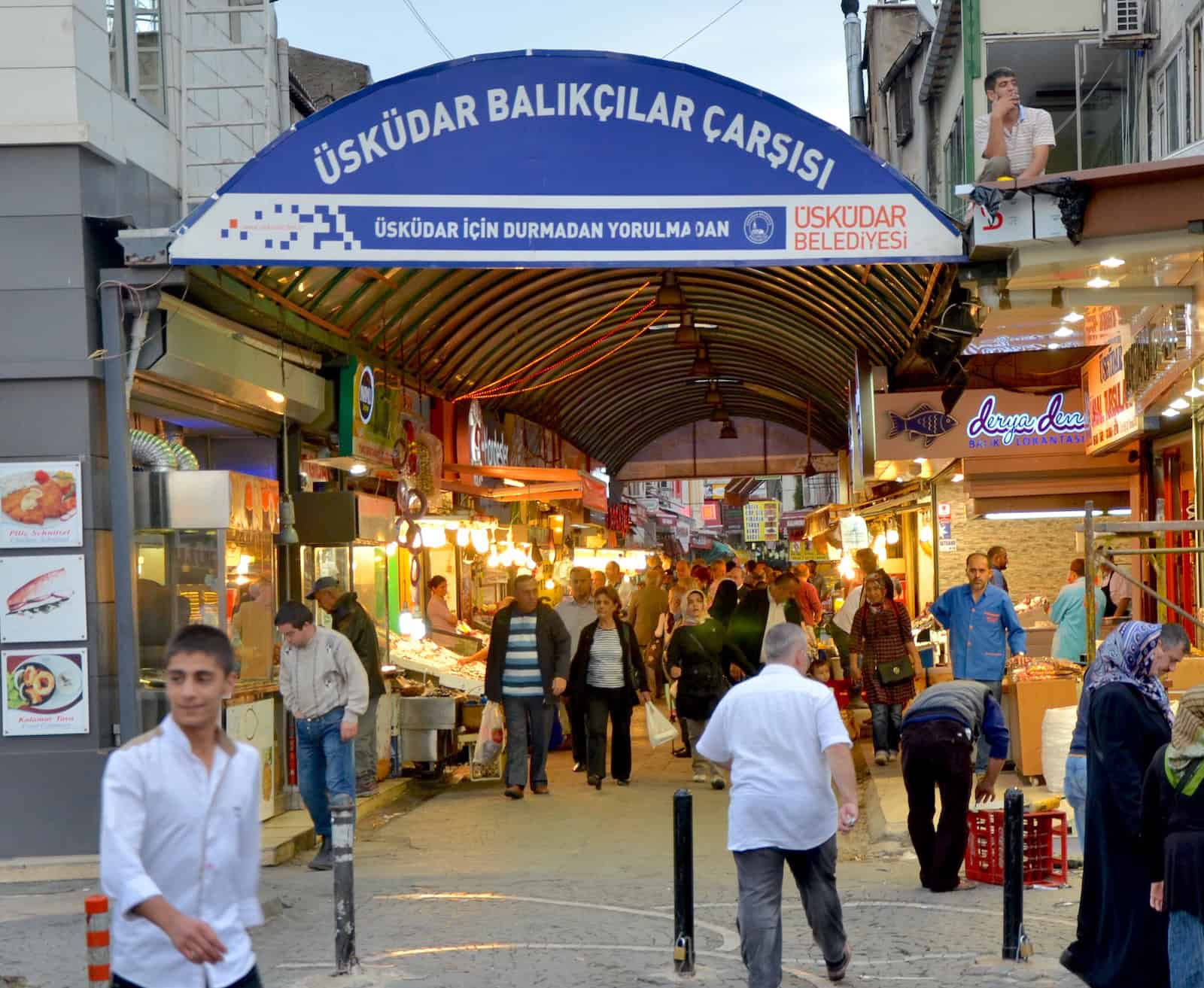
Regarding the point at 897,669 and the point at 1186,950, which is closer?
the point at 1186,950

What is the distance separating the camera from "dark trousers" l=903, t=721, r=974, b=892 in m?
9.19

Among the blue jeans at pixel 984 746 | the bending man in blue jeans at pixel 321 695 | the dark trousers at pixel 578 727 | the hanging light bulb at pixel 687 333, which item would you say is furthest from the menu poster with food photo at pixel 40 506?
the hanging light bulb at pixel 687 333

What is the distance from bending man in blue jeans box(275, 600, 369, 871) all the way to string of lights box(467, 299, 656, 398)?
9.16m

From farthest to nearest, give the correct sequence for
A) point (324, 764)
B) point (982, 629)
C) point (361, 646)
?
point (361, 646) < point (982, 629) < point (324, 764)

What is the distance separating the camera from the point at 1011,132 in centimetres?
1146

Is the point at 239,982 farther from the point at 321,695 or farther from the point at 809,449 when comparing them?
the point at 809,449

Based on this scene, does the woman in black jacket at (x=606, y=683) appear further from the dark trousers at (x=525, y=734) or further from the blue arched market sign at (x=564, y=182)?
the blue arched market sign at (x=564, y=182)

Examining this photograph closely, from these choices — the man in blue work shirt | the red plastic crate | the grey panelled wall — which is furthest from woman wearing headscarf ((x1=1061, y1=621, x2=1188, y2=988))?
the grey panelled wall

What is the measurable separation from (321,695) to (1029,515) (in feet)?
40.5

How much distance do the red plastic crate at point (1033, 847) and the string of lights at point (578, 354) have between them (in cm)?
1036

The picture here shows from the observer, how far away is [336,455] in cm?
1520

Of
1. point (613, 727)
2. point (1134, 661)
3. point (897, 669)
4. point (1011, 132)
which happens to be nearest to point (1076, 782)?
point (1134, 661)

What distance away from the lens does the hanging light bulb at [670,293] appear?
1825 centimetres

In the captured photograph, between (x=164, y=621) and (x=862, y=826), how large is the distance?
5.55 metres
